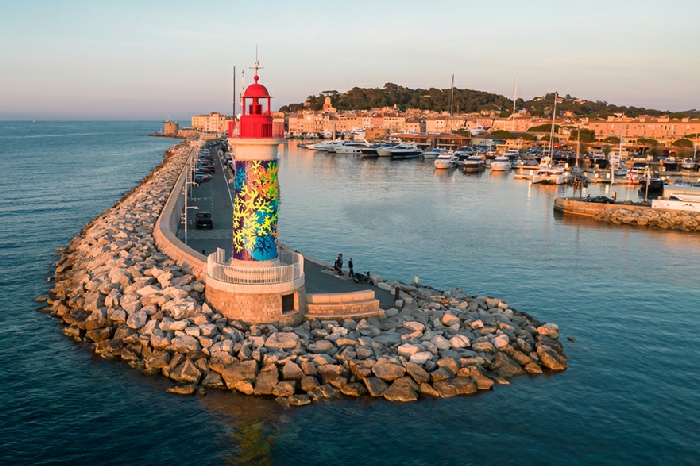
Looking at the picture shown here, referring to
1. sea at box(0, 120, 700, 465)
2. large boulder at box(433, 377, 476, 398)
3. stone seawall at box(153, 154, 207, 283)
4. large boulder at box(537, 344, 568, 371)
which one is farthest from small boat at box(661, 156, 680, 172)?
large boulder at box(433, 377, 476, 398)

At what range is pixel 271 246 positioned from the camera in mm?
22203

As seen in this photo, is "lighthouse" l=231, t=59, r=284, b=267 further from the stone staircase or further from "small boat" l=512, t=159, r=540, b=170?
"small boat" l=512, t=159, r=540, b=170

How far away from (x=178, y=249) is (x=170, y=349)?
8.88 m

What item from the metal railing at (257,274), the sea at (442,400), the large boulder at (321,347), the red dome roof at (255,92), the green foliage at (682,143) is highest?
the red dome roof at (255,92)

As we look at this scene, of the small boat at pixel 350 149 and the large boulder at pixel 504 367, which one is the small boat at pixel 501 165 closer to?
the small boat at pixel 350 149

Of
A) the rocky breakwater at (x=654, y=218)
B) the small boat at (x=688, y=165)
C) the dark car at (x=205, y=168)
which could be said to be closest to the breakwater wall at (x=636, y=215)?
the rocky breakwater at (x=654, y=218)

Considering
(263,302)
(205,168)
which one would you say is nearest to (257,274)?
(263,302)

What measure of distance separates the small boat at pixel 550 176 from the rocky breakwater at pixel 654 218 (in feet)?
98.5

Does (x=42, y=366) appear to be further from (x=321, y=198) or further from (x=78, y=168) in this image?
(x=78, y=168)

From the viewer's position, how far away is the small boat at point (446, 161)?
108 metres

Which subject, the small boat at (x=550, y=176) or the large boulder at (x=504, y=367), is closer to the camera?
the large boulder at (x=504, y=367)

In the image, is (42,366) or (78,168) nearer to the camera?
(42,366)

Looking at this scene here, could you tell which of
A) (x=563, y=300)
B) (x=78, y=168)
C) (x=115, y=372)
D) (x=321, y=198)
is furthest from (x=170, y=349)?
(x=78, y=168)

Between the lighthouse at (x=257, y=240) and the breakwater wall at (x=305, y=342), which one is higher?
the lighthouse at (x=257, y=240)
